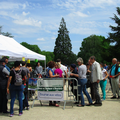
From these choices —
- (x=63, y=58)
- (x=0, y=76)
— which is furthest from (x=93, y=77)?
(x=63, y=58)

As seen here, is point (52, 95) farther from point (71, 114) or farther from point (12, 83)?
point (12, 83)

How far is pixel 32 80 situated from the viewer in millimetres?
7727

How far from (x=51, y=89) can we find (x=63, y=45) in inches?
2126

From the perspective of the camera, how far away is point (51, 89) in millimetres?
6637

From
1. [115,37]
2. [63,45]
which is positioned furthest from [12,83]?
[63,45]

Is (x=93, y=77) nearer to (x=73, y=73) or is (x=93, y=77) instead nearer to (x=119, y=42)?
(x=73, y=73)

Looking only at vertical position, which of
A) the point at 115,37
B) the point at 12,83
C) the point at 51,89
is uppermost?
the point at 115,37

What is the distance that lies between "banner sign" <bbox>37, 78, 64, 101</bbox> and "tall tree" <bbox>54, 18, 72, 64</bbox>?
175 ft

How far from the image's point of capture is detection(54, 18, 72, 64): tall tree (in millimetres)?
60250

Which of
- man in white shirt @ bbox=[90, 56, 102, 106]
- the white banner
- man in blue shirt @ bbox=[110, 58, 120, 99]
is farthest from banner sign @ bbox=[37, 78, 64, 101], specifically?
man in blue shirt @ bbox=[110, 58, 120, 99]

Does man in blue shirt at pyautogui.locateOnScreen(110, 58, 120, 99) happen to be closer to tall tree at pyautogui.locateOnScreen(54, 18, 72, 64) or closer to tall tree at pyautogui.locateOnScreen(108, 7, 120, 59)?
tall tree at pyautogui.locateOnScreen(108, 7, 120, 59)

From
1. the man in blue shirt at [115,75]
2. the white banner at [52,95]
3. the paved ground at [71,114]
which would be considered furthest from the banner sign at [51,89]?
the man in blue shirt at [115,75]

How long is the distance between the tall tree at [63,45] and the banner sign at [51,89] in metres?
53.3

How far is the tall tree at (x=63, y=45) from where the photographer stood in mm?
60250
